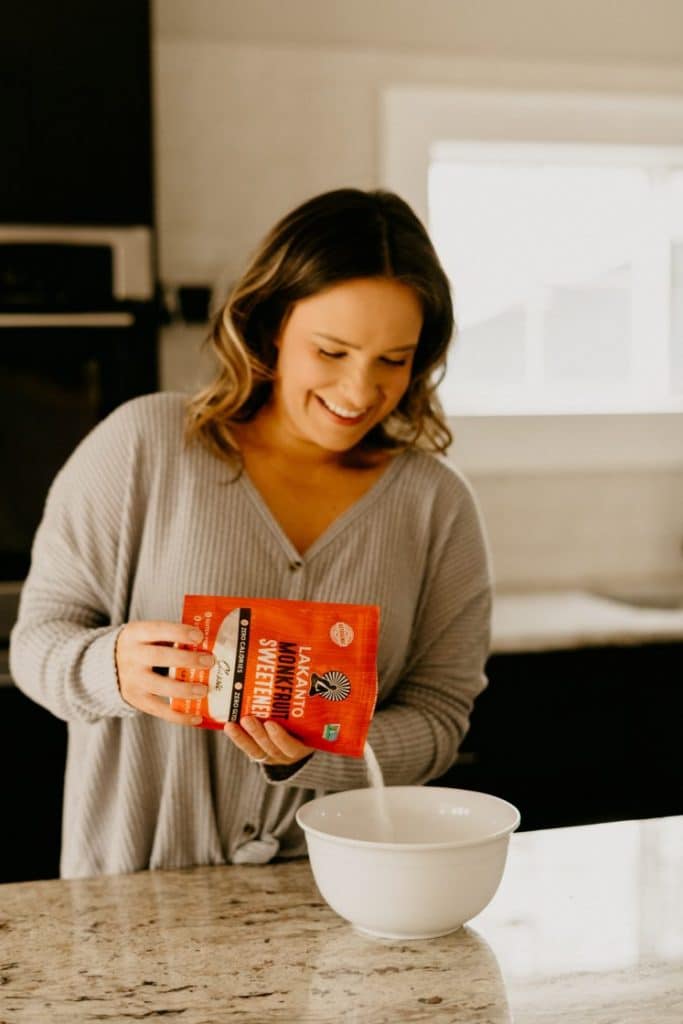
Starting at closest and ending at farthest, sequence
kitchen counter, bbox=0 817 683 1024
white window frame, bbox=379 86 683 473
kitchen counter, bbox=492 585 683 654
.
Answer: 1. kitchen counter, bbox=0 817 683 1024
2. kitchen counter, bbox=492 585 683 654
3. white window frame, bbox=379 86 683 473

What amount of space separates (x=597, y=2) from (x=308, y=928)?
2.55 meters

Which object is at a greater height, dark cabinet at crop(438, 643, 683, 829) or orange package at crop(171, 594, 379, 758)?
orange package at crop(171, 594, 379, 758)

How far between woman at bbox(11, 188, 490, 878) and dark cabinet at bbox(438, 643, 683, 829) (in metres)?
0.96

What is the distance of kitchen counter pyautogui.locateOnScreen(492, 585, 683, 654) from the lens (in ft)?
7.97

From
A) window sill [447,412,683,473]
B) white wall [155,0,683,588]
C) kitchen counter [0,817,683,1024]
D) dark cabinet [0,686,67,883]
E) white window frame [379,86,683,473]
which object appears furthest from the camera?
window sill [447,412,683,473]

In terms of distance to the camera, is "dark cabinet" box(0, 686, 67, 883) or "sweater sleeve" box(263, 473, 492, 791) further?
"dark cabinet" box(0, 686, 67, 883)

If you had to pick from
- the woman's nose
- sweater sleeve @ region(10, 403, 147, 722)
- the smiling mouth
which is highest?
the woman's nose

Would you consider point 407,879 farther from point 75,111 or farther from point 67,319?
point 75,111

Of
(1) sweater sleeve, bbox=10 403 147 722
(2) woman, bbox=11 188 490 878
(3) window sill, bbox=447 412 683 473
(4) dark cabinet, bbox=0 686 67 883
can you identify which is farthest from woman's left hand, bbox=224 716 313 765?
(3) window sill, bbox=447 412 683 473

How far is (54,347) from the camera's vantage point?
2.25 metres

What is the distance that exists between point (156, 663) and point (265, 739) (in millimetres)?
125

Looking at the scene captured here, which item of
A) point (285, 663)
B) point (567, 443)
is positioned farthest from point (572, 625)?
point (285, 663)

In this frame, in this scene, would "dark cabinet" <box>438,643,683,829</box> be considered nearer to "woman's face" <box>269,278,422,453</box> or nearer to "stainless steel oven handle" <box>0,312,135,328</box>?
"stainless steel oven handle" <box>0,312,135,328</box>

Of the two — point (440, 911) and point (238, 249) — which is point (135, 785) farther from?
point (238, 249)
